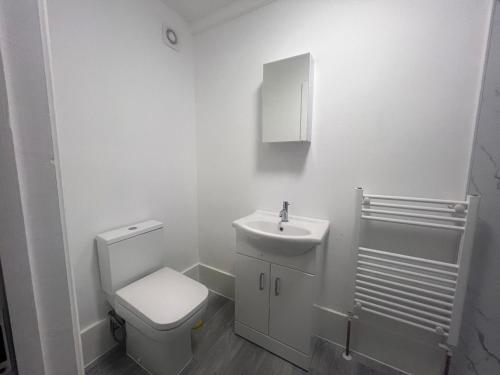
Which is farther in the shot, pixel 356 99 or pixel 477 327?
pixel 356 99

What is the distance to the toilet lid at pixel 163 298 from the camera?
3.41ft

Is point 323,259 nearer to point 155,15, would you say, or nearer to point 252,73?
point 252,73

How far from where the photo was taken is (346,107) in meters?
1.27

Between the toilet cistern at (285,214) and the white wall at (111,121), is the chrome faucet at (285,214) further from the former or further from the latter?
the white wall at (111,121)

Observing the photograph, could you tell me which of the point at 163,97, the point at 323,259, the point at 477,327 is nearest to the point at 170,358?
the point at 323,259

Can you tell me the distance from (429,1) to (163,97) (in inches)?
65.6

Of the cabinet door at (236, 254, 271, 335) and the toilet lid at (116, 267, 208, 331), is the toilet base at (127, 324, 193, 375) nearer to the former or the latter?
the toilet lid at (116, 267, 208, 331)

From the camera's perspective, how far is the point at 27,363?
31 centimetres

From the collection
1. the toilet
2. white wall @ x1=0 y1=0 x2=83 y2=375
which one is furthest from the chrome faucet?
white wall @ x1=0 y1=0 x2=83 y2=375

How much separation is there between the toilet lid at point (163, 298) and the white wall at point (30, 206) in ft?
2.61

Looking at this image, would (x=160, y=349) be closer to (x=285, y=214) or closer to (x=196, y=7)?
(x=285, y=214)

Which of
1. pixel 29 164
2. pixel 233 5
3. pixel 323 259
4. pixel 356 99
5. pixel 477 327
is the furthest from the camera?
pixel 233 5

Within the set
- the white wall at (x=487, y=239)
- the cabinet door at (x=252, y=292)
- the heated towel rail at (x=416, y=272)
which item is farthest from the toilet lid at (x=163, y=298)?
the white wall at (x=487, y=239)

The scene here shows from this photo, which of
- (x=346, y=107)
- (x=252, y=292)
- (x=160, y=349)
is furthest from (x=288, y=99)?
(x=160, y=349)
